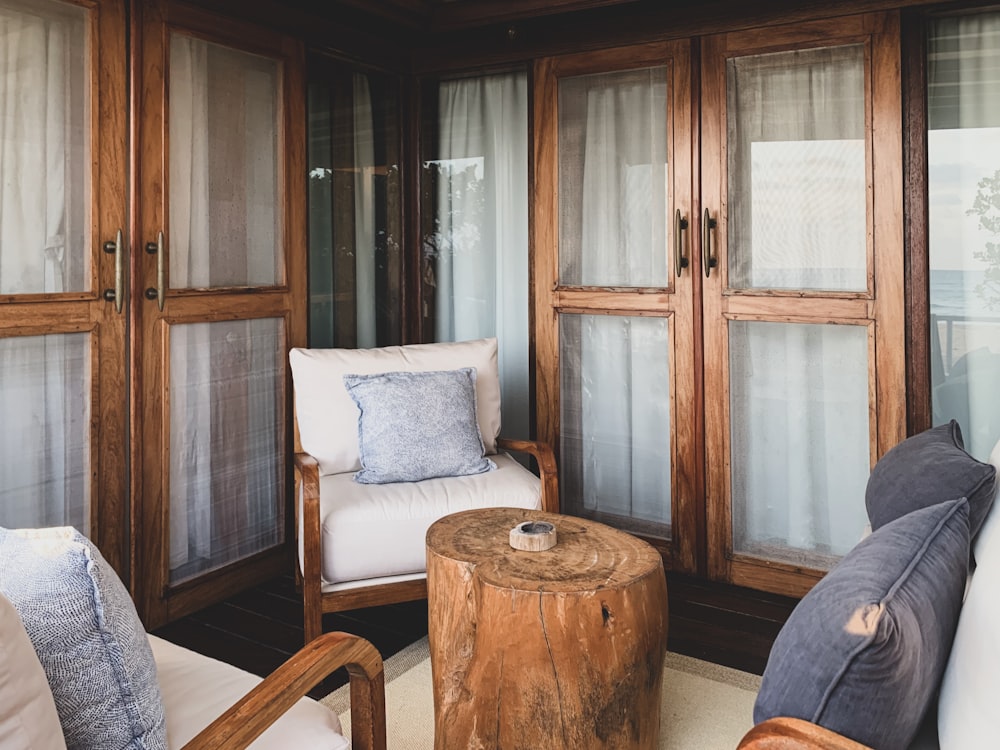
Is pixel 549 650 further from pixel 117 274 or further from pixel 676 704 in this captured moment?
pixel 117 274

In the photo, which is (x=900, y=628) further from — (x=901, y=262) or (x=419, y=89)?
(x=419, y=89)

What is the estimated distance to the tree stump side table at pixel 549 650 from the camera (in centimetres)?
191

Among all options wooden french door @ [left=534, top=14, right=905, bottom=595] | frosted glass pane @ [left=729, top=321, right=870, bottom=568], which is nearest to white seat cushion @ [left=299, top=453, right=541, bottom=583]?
wooden french door @ [left=534, top=14, right=905, bottom=595]

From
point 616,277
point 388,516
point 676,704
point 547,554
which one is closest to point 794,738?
point 547,554

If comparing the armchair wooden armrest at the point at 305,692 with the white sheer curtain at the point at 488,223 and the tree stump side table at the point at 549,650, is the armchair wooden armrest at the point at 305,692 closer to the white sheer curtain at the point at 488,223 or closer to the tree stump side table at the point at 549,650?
the tree stump side table at the point at 549,650

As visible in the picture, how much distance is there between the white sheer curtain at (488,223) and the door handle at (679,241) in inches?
29.0

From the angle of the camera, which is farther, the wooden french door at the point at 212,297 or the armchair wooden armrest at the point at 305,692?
the wooden french door at the point at 212,297

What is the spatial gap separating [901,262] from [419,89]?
2294 mm

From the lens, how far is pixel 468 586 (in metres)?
2.05

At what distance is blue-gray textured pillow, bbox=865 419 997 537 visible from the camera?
1.67 meters

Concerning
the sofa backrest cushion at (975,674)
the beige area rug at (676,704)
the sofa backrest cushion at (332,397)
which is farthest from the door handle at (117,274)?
the sofa backrest cushion at (975,674)

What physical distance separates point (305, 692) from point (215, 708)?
9.2 inches

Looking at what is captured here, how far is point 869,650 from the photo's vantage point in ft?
3.50

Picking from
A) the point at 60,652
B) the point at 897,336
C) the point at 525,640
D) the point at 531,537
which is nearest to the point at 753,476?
the point at 897,336
